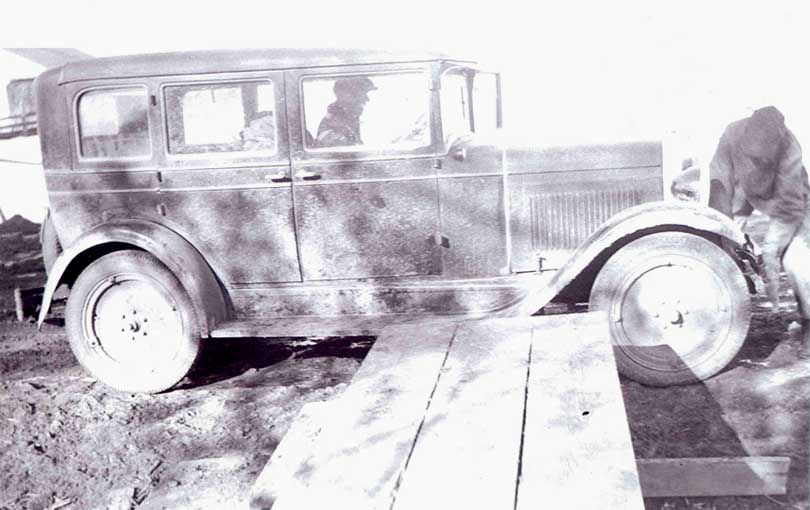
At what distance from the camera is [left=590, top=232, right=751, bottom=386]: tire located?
385cm

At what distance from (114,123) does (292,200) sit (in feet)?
3.74

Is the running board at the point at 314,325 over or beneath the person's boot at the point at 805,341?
over

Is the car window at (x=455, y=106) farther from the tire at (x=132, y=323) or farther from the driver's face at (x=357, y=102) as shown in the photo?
the tire at (x=132, y=323)

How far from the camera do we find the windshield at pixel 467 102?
423cm

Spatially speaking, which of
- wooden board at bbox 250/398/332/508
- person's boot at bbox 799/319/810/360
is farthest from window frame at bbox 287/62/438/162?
person's boot at bbox 799/319/810/360

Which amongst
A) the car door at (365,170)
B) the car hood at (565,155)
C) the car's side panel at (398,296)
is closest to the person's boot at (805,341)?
the car hood at (565,155)

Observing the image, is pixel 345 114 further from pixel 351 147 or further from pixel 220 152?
pixel 220 152

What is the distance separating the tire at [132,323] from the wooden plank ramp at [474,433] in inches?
74.6

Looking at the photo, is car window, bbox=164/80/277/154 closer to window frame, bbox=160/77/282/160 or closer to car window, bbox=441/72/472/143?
window frame, bbox=160/77/282/160

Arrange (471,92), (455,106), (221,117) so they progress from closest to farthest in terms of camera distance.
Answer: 1. (221,117)
2. (455,106)
3. (471,92)

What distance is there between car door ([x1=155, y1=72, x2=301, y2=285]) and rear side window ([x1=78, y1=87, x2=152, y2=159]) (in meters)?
0.15

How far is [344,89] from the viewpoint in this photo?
13.6 ft

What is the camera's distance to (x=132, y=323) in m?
4.40

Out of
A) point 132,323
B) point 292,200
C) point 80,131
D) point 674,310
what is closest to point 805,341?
point 674,310
